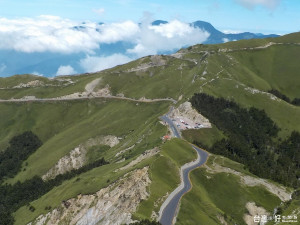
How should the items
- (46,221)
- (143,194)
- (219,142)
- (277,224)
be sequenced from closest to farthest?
(277,224)
(143,194)
(46,221)
(219,142)

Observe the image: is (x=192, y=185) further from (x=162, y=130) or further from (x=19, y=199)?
(x=19, y=199)

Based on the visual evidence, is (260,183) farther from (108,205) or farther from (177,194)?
(108,205)

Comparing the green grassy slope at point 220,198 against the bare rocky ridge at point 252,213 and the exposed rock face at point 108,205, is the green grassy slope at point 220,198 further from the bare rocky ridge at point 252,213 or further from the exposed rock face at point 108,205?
the exposed rock face at point 108,205

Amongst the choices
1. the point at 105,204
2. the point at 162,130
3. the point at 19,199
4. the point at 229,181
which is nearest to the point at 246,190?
the point at 229,181

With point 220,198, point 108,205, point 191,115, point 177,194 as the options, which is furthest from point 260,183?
point 191,115

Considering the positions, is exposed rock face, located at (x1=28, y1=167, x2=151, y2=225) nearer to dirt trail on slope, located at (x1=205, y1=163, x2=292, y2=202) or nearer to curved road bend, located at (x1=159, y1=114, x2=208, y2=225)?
curved road bend, located at (x1=159, y1=114, x2=208, y2=225)

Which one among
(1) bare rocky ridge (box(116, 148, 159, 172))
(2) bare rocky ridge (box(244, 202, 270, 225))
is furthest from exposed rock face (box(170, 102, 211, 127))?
(2) bare rocky ridge (box(244, 202, 270, 225))

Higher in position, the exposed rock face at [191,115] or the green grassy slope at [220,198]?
the exposed rock face at [191,115]

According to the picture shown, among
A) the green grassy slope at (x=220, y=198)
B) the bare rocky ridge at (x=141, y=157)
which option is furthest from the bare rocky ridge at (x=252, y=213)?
the bare rocky ridge at (x=141, y=157)
